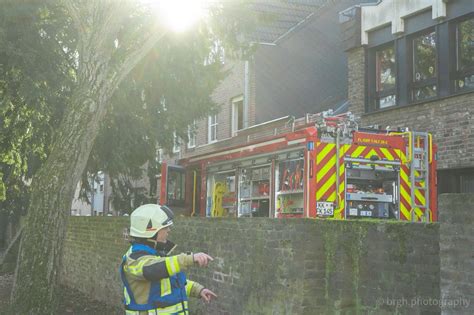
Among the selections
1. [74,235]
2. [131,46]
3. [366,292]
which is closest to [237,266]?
[366,292]

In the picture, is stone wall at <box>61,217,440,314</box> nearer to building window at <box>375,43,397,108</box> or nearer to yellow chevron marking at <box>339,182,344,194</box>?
yellow chevron marking at <box>339,182,344,194</box>

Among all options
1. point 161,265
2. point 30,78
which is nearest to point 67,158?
point 30,78

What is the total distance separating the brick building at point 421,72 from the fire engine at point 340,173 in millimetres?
1906

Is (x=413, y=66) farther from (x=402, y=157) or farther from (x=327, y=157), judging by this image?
(x=327, y=157)

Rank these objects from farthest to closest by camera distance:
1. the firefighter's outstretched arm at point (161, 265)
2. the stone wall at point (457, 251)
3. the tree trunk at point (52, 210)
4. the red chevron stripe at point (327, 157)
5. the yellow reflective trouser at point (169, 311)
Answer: the red chevron stripe at point (327, 157), the tree trunk at point (52, 210), the stone wall at point (457, 251), the yellow reflective trouser at point (169, 311), the firefighter's outstretched arm at point (161, 265)

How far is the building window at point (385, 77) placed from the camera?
14.3 metres

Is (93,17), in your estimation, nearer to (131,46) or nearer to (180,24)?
(131,46)

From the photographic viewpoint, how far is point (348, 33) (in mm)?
15469

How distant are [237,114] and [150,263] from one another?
63.3ft

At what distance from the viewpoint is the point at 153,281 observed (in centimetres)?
376

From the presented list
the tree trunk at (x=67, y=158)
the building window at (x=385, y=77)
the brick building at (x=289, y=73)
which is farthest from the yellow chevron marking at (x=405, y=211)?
the brick building at (x=289, y=73)

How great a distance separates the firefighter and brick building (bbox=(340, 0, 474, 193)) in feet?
30.8

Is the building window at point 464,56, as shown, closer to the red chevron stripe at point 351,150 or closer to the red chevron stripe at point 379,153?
the red chevron stripe at point 379,153

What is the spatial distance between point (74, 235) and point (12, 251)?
5.06m
